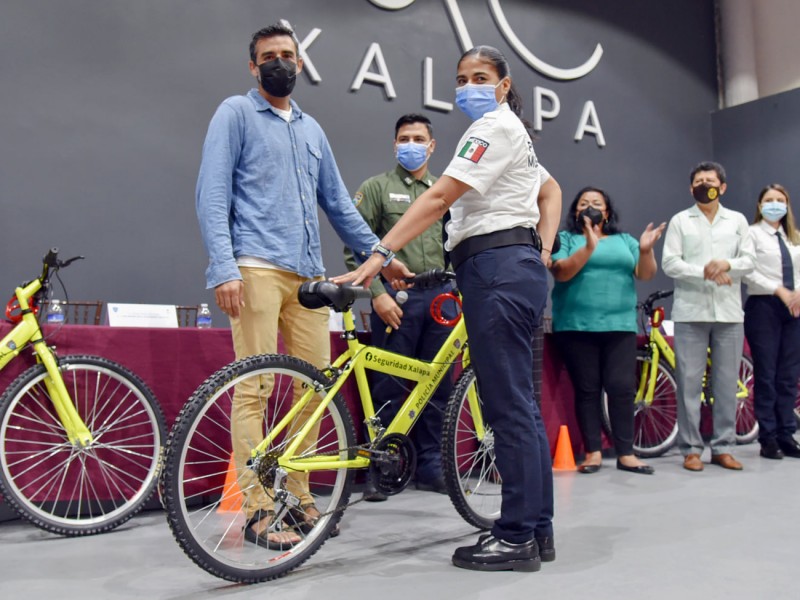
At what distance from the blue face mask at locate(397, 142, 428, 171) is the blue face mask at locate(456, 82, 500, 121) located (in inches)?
44.7

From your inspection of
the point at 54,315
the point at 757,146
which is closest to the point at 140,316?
the point at 54,315

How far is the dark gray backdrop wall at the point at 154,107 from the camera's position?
148 inches

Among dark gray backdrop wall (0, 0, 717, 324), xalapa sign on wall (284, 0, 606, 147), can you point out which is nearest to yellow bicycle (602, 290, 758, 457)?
dark gray backdrop wall (0, 0, 717, 324)

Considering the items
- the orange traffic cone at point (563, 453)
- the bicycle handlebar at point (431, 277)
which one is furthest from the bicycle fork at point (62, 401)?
the orange traffic cone at point (563, 453)

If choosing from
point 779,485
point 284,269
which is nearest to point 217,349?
point 284,269

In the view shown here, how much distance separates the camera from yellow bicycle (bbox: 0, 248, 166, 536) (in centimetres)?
244

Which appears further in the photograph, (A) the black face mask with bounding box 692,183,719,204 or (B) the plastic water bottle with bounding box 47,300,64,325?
(A) the black face mask with bounding box 692,183,719,204

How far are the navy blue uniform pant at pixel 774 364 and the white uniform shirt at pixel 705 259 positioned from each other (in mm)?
328

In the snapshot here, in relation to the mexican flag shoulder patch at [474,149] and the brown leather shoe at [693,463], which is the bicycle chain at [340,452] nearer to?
the mexican flag shoulder patch at [474,149]

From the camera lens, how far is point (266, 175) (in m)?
2.29

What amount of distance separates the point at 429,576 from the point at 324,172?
1.34 meters

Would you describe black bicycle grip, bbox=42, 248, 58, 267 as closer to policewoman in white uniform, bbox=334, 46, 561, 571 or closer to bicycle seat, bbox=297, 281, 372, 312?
bicycle seat, bbox=297, 281, 372, 312

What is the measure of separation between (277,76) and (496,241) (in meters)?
0.89

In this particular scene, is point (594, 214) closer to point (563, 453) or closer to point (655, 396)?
point (563, 453)
